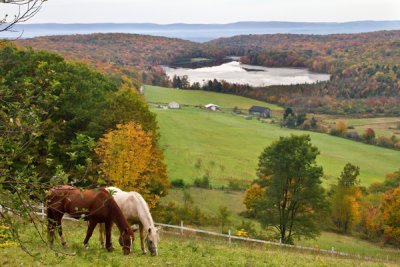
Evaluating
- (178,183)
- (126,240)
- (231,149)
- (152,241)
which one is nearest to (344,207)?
(178,183)

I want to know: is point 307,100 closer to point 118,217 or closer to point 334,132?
point 334,132

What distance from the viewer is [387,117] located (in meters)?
150

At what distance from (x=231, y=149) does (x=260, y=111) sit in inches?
2209

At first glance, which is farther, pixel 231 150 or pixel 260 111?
pixel 260 111

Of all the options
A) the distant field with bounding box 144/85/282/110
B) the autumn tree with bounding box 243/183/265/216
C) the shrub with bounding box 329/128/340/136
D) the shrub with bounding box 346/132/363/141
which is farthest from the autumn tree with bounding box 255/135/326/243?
the distant field with bounding box 144/85/282/110

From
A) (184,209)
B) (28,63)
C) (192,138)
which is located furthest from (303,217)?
(192,138)

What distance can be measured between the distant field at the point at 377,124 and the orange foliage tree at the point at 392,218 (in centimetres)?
6730

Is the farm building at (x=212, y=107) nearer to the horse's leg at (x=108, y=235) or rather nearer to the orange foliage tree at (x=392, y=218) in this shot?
the orange foliage tree at (x=392, y=218)

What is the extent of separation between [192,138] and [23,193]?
89864 millimetres

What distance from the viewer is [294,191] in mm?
37562

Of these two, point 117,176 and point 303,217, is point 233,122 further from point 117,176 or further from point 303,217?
point 117,176

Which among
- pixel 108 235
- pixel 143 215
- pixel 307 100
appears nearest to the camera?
pixel 108 235

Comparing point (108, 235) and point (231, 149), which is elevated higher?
point (108, 235)

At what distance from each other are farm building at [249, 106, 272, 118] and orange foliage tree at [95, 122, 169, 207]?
10997 centimetres
